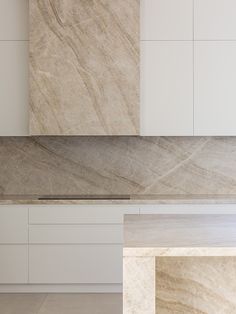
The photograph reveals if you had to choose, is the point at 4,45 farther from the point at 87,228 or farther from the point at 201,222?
the point at 201,222

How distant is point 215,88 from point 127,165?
98 cm

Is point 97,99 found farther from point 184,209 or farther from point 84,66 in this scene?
point 184,209

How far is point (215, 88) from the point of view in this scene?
4.15 meters

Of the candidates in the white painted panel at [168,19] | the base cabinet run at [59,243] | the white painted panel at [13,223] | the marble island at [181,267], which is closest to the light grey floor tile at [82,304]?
the base cabinet run at [59,243]

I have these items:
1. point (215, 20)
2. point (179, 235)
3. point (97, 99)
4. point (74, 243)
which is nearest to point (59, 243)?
point (74, 243)

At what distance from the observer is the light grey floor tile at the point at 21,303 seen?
355 cm

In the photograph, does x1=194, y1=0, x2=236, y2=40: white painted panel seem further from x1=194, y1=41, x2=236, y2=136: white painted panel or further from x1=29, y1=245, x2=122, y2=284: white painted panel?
x1=29, y1=245, x2=122, y2=284: white painted panel

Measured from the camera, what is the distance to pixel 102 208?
3.94 metres

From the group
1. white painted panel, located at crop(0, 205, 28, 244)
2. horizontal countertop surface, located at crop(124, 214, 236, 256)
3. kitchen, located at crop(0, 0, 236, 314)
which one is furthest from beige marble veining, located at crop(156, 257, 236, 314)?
white painted panel, located at crop(0, 205, 28, 244)

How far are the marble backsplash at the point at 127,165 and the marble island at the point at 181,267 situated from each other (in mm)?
2477

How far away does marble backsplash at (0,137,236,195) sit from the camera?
4.54m

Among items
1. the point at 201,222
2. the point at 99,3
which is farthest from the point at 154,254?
the point at 99,3

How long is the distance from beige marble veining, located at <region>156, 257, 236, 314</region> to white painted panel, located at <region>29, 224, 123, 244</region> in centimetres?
210

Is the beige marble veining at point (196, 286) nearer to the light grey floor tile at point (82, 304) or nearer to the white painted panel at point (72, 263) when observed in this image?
the light grey floor tile at point (82, 304)
